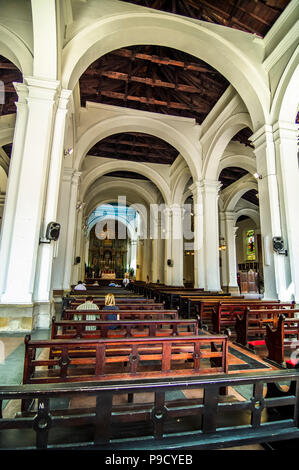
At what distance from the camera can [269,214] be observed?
5676 mm

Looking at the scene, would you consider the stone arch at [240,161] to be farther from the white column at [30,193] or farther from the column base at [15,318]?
the column base at [15,318]

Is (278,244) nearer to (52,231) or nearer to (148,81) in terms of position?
(52,231)

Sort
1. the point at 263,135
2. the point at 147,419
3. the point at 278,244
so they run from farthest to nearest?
1. the point at 263,135
2. the point at 278,244
3. the point at 147,419

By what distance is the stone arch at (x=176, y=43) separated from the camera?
5.45 meters

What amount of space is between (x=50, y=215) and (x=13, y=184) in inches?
34.8

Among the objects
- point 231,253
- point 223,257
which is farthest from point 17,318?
point 223,257

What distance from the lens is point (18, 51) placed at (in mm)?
4883

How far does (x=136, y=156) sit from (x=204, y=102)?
472cm

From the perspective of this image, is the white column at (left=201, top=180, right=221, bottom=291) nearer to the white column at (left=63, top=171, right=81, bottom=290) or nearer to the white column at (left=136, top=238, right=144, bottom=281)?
the white column at (left=63, top=171, right=81, bottom=290)

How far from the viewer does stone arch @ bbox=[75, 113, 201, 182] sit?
8.88 meters

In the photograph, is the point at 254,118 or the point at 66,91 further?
the point at 254,118

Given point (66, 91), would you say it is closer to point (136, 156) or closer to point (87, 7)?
point (87, 7)

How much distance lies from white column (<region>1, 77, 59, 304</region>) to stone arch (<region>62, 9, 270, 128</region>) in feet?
3.72
